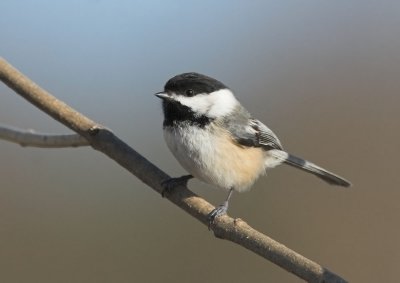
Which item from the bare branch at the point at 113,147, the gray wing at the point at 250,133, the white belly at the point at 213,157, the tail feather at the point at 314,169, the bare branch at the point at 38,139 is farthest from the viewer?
the tail feather at the point at 314,169

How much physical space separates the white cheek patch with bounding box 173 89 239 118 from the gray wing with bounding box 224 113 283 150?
0.15 ft

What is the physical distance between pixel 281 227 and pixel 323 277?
1.98 metres

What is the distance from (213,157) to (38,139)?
518 millimetres

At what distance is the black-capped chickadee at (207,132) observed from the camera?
1.71 meters

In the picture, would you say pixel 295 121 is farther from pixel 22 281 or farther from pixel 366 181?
pixel 22 281

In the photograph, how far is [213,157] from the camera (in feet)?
5.69

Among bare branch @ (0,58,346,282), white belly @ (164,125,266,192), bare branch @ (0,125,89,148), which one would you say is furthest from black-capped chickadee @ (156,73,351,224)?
bare branch @ (0,125,89,148)

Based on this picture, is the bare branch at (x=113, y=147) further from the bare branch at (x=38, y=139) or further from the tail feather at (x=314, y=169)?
the tail feather at (x=314, y=169)

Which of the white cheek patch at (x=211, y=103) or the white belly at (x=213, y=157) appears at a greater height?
the white cheek patch at (x=211, y=103)

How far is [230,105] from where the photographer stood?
184cm

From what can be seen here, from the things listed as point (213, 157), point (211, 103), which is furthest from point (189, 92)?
point (213, 157)

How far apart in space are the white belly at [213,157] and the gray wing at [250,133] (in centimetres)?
3

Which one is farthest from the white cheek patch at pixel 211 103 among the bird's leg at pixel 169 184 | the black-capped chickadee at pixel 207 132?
the bird's leg at pixel 169 184

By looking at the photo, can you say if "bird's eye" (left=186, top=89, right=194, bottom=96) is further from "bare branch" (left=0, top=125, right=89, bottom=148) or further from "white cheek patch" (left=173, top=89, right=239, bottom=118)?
"bare branch" (left=0, top=125, right=89, bottom=148)
